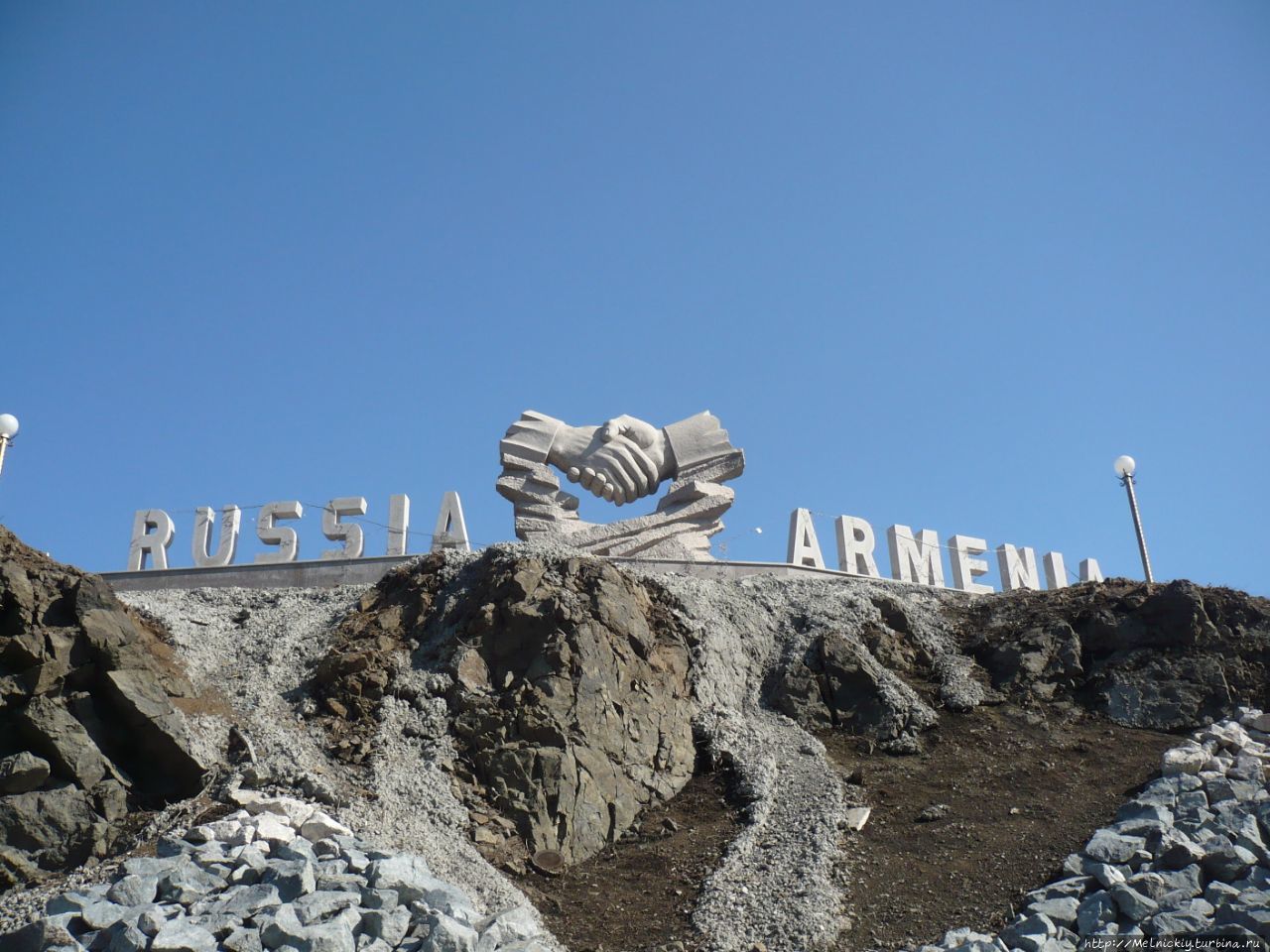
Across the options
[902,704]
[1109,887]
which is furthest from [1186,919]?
[902,704]

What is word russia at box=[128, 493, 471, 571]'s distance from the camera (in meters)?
28.9

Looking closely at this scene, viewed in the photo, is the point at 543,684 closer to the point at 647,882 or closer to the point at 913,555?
the point at 647,882

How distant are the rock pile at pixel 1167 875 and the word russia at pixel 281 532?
15.1m

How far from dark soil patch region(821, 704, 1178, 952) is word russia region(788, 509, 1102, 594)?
7133 mm

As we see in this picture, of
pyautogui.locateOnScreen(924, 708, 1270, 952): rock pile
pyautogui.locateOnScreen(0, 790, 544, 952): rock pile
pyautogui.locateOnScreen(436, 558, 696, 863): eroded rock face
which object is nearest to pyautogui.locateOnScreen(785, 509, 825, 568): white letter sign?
pyautogui.locateOnScreen(436, 558, 696, 863): eroded rock face

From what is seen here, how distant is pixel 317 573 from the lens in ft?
91.5

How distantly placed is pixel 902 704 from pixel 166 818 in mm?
12021

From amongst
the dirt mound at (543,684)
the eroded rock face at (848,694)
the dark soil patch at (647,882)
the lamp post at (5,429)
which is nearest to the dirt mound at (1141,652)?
the eroded rock face at (848,694)

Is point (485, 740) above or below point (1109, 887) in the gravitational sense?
above

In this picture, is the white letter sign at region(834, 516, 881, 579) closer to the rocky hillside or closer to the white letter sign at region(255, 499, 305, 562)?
the rocky hillside

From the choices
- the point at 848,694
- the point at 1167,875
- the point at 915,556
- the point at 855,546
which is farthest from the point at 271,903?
the point at 915,556

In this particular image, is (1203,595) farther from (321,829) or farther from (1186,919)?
(321,829)

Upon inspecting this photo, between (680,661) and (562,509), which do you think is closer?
(680,661)

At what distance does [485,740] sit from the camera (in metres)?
20.1
